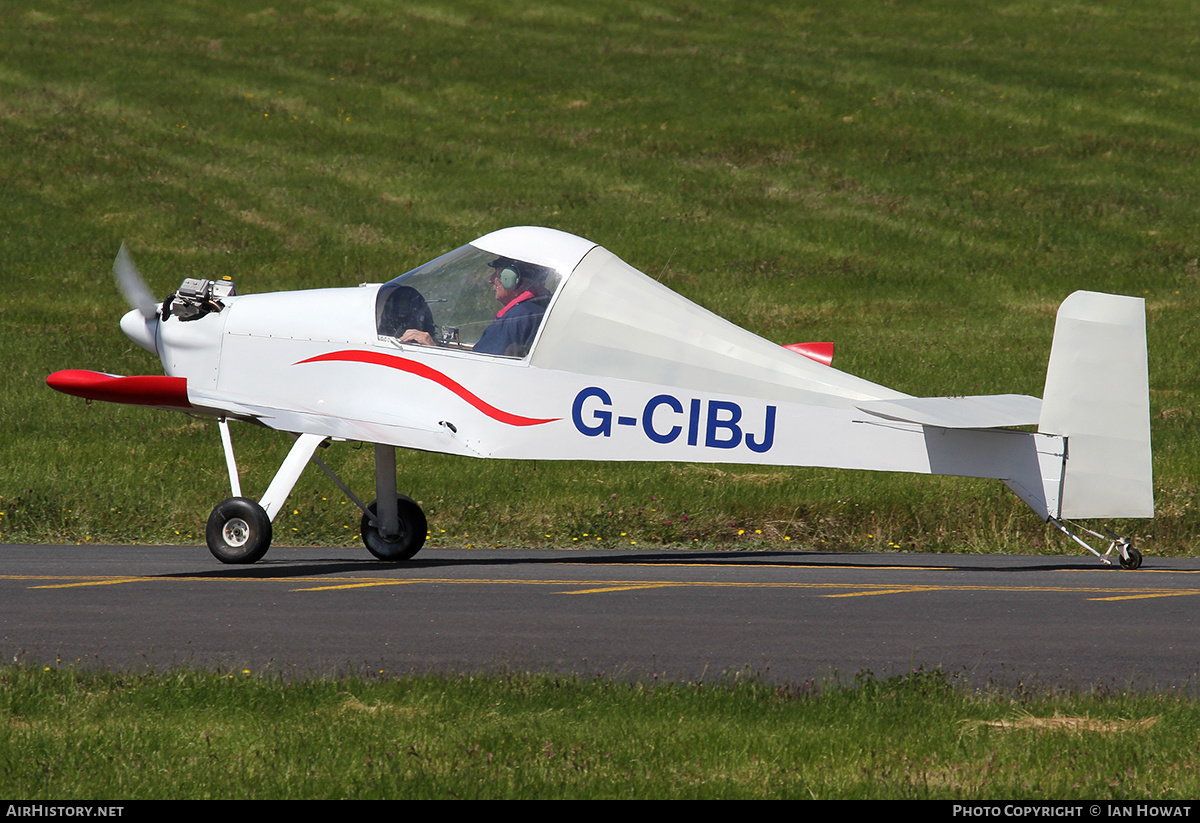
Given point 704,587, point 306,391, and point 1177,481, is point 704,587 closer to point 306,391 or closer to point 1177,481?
point 306,391

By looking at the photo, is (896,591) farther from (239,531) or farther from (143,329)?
(143,329)

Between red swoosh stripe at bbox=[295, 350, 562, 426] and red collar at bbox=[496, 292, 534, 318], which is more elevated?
red collar at bbox=[496, 292, 534, 318]

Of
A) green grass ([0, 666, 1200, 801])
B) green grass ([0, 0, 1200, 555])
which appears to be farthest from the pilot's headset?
green grass ([0, 666, 1200, 801])

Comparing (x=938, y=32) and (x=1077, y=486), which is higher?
(x=938, y=32)

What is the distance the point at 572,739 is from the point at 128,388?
7.29 m

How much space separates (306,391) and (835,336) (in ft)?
50.6

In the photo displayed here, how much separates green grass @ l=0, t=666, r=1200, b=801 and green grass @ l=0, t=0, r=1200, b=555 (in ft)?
28.7

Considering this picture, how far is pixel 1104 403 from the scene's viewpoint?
11.0 metres

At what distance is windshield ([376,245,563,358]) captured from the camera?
12.2 m

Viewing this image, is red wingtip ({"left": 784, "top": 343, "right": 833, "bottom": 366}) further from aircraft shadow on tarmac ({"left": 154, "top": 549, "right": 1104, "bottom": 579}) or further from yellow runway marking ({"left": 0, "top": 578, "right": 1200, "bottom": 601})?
yellow runway marking ({"left": 0, "top": 578, "right": 1200, "bottom": 601})

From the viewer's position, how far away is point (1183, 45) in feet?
165

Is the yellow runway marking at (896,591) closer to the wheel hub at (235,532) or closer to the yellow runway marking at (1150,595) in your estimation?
the yellow runway marking at (1150,595)

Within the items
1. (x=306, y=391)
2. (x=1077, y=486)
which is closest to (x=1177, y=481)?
(x=1077, y=486)
